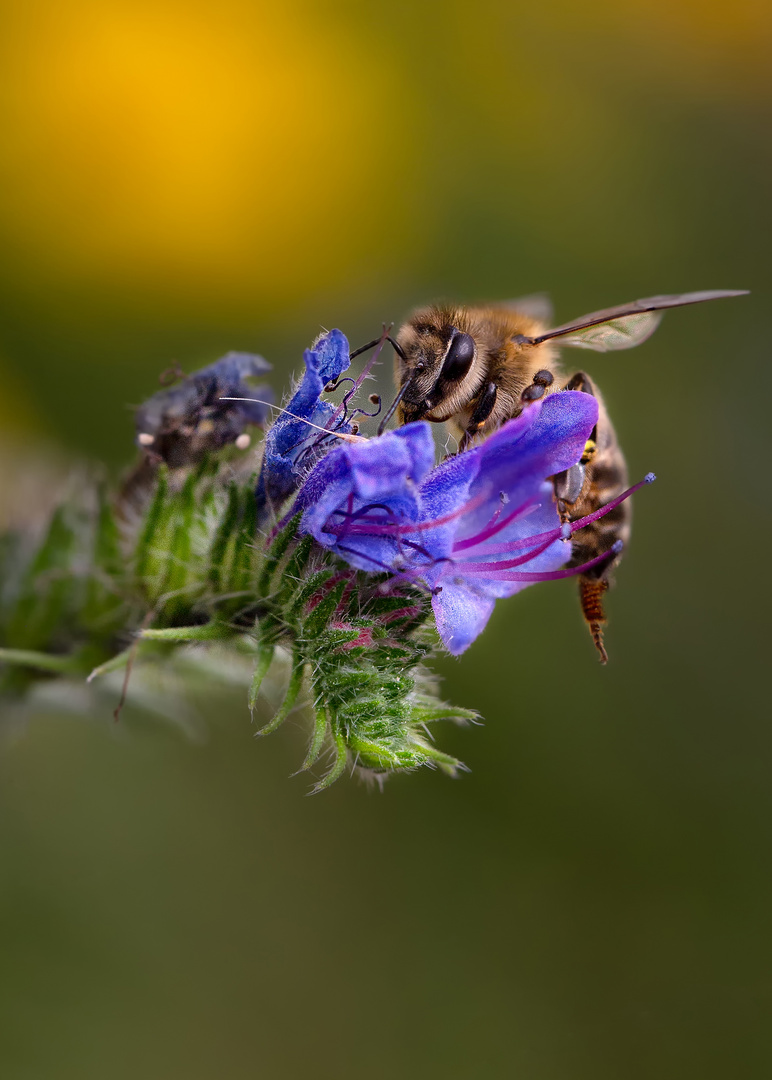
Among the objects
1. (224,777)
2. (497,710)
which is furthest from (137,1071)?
(497,710)

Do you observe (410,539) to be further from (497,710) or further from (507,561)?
(497,710)

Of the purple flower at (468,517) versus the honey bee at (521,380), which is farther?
the honey bee at (521,380)

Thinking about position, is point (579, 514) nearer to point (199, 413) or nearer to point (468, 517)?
point (468, 517)

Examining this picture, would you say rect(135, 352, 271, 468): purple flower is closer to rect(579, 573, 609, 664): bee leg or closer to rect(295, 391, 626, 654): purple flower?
rect(295, 391, 626, 654): purple flower

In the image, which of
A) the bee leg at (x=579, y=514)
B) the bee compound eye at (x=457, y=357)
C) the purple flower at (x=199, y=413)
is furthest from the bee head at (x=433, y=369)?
the purple flower at (x=199, y=413)

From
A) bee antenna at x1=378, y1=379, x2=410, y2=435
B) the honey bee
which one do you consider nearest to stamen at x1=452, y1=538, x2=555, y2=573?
the honey bee

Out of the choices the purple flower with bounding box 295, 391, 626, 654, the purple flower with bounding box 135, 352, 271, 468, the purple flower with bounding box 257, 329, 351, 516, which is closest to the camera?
the purple flower with bounding box 295, 391, 626, 654

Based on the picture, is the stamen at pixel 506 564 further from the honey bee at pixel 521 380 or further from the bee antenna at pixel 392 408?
the bee antenna at pixel 392 408
